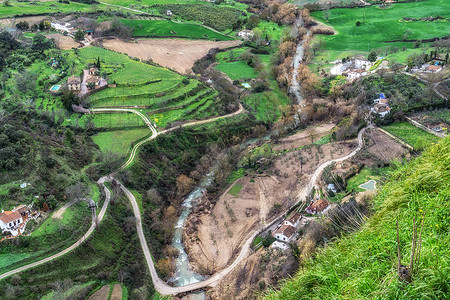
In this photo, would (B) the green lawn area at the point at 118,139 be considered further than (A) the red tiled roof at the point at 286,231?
Yes

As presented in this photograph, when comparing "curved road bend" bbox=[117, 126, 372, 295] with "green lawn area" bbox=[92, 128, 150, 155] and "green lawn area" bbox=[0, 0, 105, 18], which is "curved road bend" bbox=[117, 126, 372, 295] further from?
"green lawn area" bbox=[0, 0, 105, 18]

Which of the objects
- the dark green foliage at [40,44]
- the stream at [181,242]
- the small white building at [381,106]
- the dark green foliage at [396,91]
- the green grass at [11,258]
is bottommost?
the stream at [181,242]

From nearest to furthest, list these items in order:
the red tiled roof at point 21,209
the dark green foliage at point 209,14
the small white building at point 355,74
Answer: the red tiled roof at point 21,209 → the small white building at point 355,74 → the dark green foliage at point 209,14

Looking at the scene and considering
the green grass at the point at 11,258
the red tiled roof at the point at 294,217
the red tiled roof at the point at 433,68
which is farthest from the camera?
the red tiled roof at the point at 433,68

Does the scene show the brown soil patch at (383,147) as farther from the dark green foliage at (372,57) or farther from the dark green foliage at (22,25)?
the dark green foliage at (22,25)

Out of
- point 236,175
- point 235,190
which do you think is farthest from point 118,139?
point 235,190

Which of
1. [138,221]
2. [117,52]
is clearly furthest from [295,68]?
[138,221]

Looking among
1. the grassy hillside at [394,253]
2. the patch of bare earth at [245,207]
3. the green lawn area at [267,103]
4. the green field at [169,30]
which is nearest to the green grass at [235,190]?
the patch of bare earth at [245,207]

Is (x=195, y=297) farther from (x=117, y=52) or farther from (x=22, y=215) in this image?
(x=117, y=52)
